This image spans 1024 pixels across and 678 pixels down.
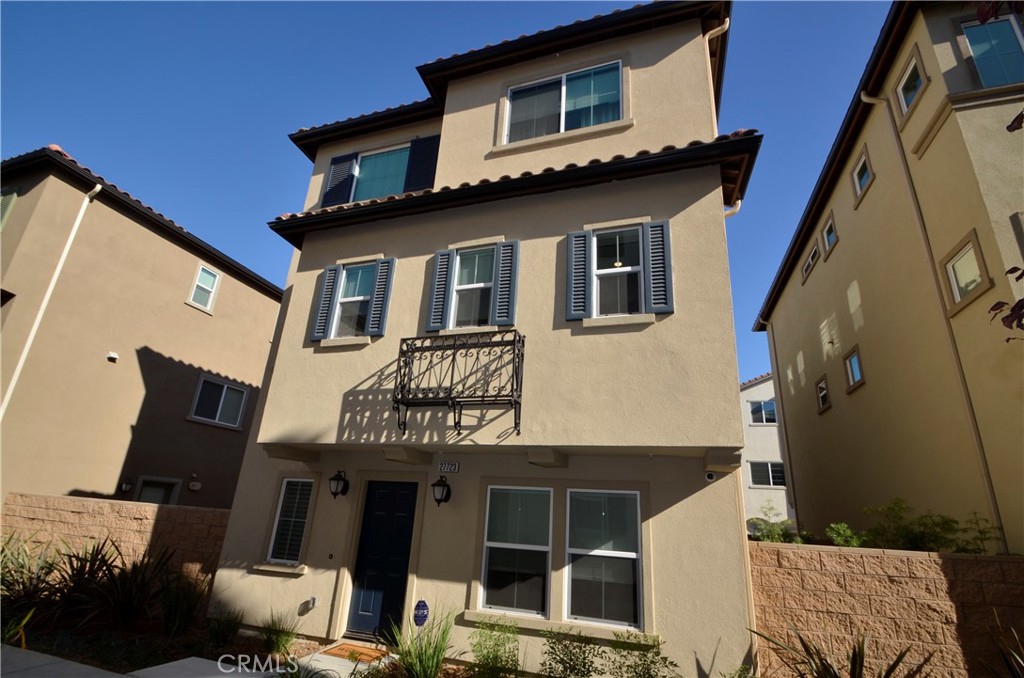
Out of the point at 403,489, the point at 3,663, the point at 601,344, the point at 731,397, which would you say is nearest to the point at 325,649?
the point at 403,489

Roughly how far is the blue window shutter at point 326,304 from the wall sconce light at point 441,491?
11.2 feet

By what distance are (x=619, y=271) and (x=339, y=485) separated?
6.00 meters

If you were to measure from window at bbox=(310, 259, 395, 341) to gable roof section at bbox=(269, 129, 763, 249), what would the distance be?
1.06 meters

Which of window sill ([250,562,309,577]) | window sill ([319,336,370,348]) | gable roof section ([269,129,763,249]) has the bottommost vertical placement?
window sill ([250,562,309,577])

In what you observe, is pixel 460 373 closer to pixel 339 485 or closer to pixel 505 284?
pixel 505 284

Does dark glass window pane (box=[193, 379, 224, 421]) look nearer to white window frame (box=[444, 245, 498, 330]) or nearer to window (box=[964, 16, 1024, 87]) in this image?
white window frame (box=[444, 245, 498, 330])

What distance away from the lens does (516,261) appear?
26.7 ft

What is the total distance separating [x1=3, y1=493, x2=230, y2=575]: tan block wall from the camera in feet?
30.7

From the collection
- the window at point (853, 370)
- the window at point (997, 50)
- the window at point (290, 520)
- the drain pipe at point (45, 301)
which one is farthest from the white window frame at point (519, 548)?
the drain pipe at point (45, 301)

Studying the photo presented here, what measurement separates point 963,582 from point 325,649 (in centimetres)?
879

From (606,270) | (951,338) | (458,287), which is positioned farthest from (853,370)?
(458,287)

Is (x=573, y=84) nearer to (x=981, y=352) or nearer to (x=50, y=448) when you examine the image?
(x=981, y=352)

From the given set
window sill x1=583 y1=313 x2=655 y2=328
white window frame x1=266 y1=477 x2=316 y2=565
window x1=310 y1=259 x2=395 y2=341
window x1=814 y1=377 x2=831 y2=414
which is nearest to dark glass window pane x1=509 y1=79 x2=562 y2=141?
window x1=310 y1=259 x2=395 y2=341

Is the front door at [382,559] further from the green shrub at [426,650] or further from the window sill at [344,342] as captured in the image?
the window sill at [344,342]
